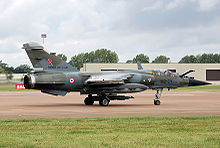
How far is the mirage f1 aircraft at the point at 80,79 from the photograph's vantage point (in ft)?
88.0

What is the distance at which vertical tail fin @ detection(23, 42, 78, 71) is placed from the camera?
88.7 feet

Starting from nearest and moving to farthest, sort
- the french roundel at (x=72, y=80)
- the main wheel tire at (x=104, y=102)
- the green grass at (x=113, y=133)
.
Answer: the green grass at (x=113, y=133), the french roundel at (x=72, y=80), the main wheel tire at (x=104, y=102)

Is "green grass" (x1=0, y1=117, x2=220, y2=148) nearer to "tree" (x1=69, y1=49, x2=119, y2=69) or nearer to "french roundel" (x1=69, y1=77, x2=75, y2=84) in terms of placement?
"french roundel" (x1=69, y1=77, x2=75, y2=84)

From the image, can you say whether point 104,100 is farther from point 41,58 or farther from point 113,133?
point 113,133

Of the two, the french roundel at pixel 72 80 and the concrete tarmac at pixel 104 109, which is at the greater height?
the french roundel at pixel 72 80

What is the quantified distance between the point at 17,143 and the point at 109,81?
55.8ft

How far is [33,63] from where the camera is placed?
2692 centimetres

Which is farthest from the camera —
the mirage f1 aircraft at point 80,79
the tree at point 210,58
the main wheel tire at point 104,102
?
the tree at point 210,58

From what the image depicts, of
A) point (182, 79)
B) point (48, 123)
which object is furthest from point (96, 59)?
point (48, 123)

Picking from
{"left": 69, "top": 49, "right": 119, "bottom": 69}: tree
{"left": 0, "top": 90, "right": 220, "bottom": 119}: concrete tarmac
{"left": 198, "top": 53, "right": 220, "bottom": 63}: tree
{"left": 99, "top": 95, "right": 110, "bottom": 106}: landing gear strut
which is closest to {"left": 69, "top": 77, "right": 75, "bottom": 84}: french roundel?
{"left": 0, "top": 90, "right": 220, "bottom": 119}: concrete tarmac

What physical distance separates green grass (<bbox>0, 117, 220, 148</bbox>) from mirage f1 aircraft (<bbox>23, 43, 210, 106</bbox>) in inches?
373

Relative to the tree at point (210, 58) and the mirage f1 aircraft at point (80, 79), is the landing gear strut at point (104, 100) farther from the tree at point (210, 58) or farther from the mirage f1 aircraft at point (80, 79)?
the tree at point (210, 58)

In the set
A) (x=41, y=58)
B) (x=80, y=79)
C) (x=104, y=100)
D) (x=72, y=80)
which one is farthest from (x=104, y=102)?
(x=41, y=58)

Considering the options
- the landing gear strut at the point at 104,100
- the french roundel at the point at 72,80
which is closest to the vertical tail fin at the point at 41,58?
the french roundel at the point at 72,80
